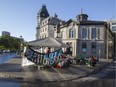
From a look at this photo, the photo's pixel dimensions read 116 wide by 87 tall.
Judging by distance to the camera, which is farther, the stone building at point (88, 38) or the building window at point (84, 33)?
the building window at point (84, 33)

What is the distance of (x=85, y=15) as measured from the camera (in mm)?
69750

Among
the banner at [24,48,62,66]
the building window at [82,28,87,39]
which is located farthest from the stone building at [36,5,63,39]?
the banner at [24,48,62,66]

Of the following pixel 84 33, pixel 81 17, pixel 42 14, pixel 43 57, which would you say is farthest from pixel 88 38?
pixel 42 14

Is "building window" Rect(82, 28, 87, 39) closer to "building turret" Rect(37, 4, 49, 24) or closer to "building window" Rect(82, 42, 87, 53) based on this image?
"building window" Rect(82, 42, 87, 53)

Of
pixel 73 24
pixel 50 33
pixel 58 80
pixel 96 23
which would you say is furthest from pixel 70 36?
A: pixel 58 80

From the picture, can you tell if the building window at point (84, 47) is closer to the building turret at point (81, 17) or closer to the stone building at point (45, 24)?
the building turret at point (81, 17)

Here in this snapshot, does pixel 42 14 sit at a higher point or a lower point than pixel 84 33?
higher

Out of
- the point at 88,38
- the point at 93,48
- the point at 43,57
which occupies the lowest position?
the point at 43,57

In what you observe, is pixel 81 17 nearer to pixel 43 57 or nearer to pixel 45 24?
pixel 45 24

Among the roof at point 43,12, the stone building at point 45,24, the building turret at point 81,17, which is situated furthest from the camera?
the roof at point 43,12

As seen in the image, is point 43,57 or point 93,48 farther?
point 93,48

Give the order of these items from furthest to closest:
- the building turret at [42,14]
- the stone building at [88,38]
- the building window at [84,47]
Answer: the building turret at [42,14] < the building window at [84,47] < the stone building at [88,38]

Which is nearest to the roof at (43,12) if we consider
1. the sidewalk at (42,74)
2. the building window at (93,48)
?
the building window at (93,48)

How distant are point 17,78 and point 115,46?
7502cm
